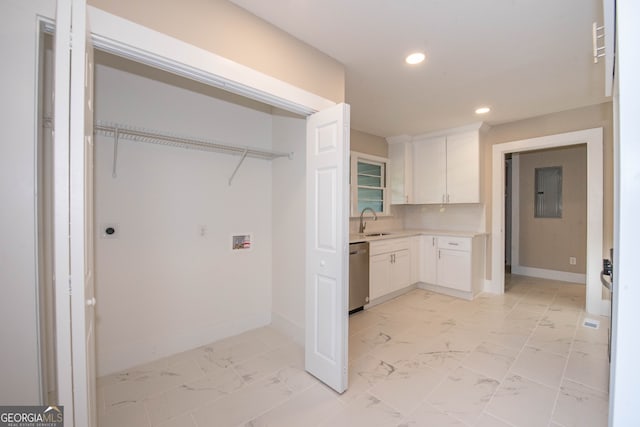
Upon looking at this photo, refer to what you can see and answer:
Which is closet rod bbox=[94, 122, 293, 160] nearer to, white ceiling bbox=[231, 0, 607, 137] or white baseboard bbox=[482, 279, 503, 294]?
white ceiling bbox=[231, 0, 607, 137]

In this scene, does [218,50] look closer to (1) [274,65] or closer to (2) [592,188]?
(1) [274,65]

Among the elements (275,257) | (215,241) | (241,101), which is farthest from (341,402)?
(241,101)

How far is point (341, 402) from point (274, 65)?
2.34m

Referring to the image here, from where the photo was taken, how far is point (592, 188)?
11.1 ft

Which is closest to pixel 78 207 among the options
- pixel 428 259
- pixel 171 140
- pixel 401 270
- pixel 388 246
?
pixel 171 140

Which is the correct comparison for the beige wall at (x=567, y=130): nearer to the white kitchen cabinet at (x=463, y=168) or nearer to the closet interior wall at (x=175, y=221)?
the white kitchen cabinet at (x=463, y=168)

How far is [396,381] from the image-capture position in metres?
2.09

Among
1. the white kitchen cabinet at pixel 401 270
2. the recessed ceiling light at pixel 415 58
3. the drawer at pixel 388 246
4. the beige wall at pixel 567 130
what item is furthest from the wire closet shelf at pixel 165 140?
the beige wall at pixel 567 130

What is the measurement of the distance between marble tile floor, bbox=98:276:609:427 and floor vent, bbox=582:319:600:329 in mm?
49

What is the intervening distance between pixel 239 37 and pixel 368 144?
10.5 ft

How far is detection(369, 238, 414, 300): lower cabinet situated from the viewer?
3648mm

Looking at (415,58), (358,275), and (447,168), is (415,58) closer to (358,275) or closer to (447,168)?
(358,275)

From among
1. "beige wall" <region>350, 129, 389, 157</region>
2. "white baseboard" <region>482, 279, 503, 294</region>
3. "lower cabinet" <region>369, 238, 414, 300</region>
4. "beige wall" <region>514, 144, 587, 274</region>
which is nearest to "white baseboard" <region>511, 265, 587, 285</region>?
"beige wall" <region>514, 144, 587, 274</region>

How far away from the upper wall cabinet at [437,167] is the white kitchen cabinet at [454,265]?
2.17 ft
